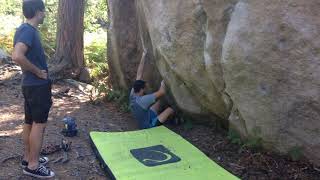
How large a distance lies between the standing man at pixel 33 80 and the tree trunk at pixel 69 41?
526cm

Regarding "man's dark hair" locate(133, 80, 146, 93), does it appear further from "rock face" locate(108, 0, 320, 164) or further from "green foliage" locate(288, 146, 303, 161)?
"green foliage" locate(288, 146, 303, 161)

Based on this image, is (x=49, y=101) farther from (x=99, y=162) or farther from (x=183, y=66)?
(x=183, y=66)

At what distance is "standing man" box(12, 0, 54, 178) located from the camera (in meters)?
4.71

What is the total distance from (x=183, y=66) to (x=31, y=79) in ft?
8.35

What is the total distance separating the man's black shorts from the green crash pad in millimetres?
1095

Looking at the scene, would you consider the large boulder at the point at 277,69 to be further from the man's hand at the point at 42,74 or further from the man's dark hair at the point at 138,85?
the man's hand at the point at 42,74

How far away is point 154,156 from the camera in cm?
589

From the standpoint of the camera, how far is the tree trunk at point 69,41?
1036cm

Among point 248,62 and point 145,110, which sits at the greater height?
point 248,62

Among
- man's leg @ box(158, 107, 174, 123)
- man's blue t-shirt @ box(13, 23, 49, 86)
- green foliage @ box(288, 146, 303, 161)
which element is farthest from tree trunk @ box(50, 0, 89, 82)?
green foliage @ box(288, 146, 303, 161)

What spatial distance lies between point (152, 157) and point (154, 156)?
4 centimetres

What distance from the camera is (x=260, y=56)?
5293 mm

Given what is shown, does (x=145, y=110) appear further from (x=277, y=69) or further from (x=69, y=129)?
(x=277, y=69)

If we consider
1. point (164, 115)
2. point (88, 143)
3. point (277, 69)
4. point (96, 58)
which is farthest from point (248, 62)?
point (96, 58)
